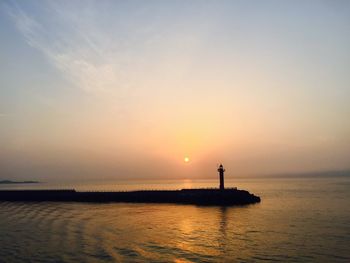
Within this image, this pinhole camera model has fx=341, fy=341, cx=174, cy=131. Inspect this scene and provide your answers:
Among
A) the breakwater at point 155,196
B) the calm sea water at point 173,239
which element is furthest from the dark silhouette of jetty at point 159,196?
the calm sea water at point 173,239

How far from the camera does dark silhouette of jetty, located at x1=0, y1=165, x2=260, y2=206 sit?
172 ft

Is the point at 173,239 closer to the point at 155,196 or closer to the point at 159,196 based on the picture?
the point at 159,196

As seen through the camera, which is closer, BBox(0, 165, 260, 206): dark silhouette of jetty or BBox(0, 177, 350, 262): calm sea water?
BBox(0, 177, 350, 262): calm sea water

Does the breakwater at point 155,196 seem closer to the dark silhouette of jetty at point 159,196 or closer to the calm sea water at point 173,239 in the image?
the dark silhouette of jetty at point 159,196

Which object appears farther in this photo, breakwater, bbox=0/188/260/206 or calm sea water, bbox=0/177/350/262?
breakwater, bbox=0/188/260/206

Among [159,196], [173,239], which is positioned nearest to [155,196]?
[159,196]

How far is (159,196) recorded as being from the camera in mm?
56875

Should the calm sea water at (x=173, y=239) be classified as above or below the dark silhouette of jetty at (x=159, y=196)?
below

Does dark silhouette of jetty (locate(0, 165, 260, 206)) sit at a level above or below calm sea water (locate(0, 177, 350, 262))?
above

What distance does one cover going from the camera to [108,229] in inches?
1117

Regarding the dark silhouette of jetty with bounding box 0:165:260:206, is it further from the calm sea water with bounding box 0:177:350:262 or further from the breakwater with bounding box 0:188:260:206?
the calm sea water with bounding box 0:177:350:262

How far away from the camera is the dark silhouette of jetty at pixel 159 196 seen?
5234 centimetres

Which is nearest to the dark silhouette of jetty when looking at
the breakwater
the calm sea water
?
the breakwater

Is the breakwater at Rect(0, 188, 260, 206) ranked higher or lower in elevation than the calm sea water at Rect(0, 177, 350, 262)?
higher
